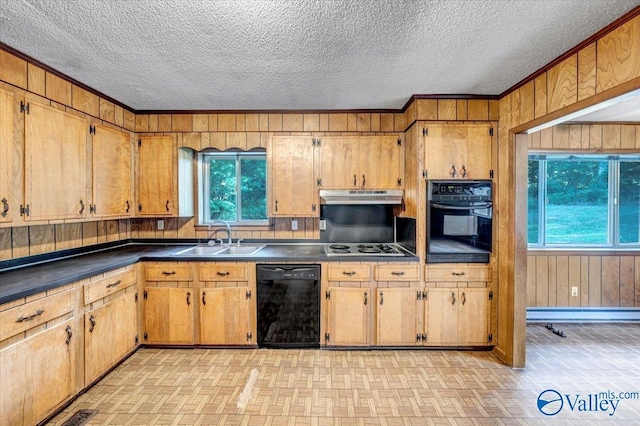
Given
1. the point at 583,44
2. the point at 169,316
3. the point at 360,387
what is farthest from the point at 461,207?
the point at 169,316

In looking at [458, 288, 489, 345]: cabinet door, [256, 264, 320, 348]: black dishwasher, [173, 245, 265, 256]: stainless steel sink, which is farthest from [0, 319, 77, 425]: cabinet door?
[458, 288, 489, 345]: cabinet door

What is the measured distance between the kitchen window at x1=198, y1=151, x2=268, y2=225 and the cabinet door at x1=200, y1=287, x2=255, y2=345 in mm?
1028

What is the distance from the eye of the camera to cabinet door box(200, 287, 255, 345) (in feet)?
9.86

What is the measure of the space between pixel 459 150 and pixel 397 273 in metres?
1.34

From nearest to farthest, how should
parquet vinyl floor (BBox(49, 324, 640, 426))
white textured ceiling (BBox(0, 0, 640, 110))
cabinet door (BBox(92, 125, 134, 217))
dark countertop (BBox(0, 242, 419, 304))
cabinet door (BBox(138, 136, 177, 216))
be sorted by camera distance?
white textured ceiling (BBox(0, 0, 640, 110)), dark countertop (BBox(0, 242, 419, 304)), parquet vinyl floor (BBox(49, 324, 640, 426)), cabinet door (BBox(92, 125, 134, 217)), cabinet door (BBox(138, 136, 177, 216))

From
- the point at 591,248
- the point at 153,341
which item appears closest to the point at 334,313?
the point at 153,341

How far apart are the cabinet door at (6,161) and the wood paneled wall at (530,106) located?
3758 mm

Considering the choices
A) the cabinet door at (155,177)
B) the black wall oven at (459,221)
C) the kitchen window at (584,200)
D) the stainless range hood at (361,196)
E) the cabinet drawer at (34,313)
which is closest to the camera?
the cabinet drawer at (34,313)

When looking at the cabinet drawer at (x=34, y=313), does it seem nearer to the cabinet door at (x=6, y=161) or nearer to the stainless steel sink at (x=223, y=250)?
Result: the cabinet door at (x=6, y=161)

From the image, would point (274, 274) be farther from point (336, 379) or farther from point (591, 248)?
point (591, 248)

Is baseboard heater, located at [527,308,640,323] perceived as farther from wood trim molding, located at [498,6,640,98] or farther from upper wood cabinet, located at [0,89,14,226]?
upper wood cabinet, located at [0,89,14,226]

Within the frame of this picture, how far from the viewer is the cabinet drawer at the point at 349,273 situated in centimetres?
301

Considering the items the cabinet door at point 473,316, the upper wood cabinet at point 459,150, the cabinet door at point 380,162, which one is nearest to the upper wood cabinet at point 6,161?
the cabinet door at point 380,162

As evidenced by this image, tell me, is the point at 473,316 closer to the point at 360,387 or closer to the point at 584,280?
the point at 360,387
